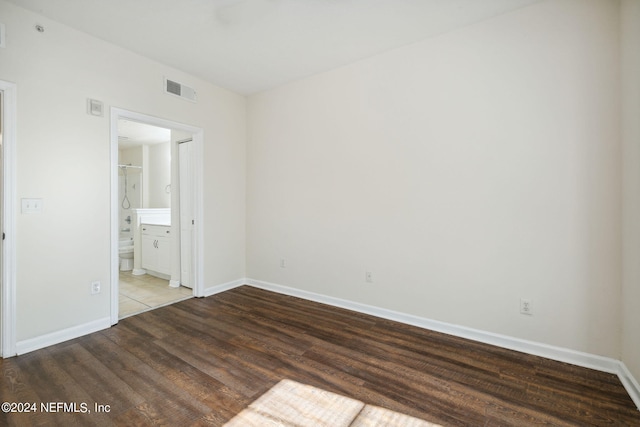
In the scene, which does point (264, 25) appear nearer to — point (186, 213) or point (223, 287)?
point (186, 213)

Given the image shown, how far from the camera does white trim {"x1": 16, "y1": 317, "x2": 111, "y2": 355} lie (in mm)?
2398

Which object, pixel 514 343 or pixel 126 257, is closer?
A: pixel 514 343

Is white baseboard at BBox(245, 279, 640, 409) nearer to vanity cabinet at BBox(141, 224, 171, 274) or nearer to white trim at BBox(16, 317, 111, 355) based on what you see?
white trim at BBox(16, 317, 111, 355)

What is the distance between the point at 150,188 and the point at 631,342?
26.3 ft

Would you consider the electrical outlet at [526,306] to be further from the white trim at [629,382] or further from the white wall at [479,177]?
the white trim at [629,382]

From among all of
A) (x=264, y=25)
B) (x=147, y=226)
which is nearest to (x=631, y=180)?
(x=264, y=25)

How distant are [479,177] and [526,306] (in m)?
1.16

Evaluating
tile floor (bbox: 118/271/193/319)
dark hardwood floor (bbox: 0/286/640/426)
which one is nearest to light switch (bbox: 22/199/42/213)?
dark hardwood floor (bbox: 0/286/640/426)

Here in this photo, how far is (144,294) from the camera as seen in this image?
3.95 meters

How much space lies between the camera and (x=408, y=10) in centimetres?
242

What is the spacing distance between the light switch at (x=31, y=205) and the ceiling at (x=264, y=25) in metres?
1.60

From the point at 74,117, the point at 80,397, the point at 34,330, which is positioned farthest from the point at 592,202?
the point at 34,330

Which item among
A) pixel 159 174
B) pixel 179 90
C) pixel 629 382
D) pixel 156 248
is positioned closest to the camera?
pixel 629 382

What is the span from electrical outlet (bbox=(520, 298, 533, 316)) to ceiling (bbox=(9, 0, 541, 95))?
2.45 m
